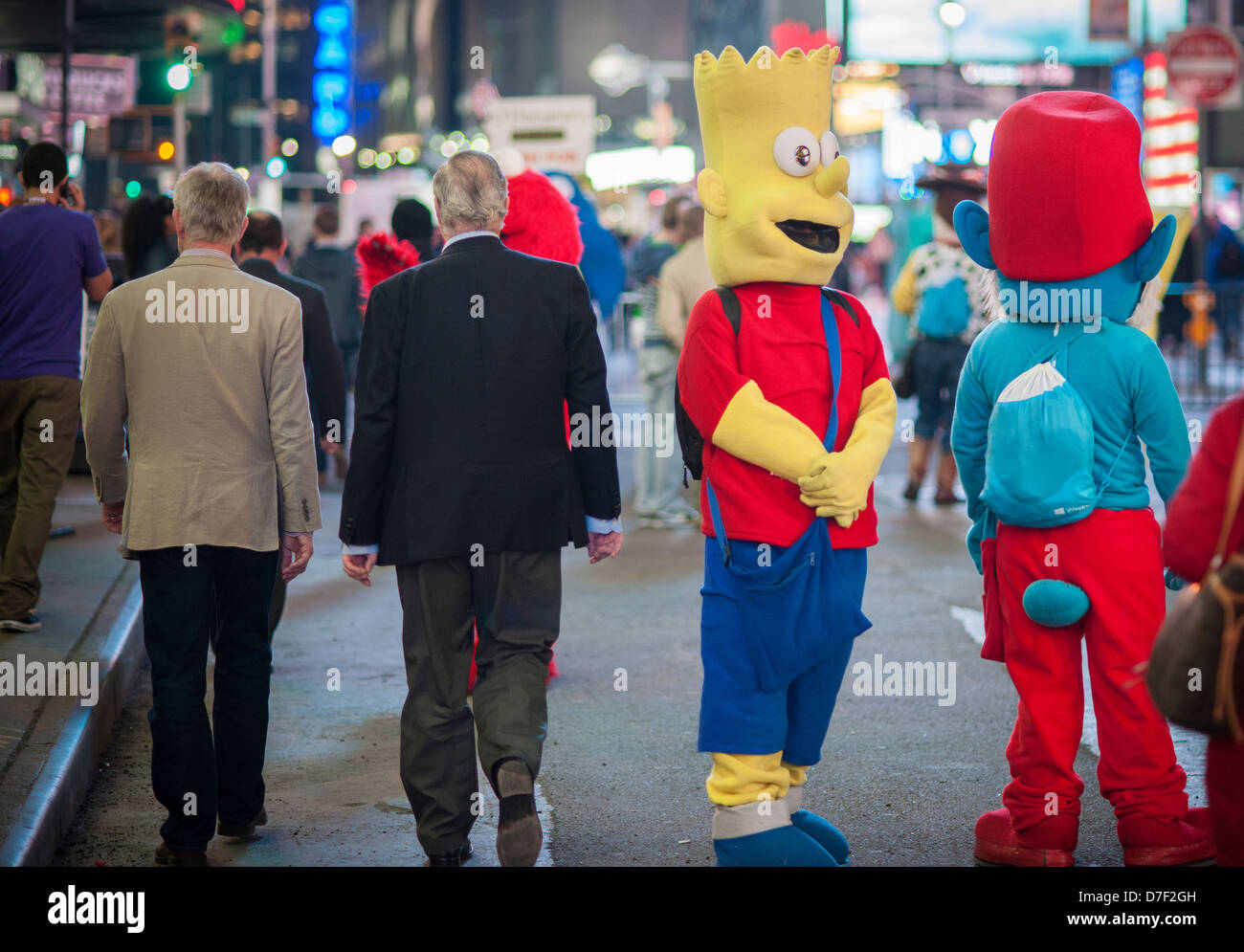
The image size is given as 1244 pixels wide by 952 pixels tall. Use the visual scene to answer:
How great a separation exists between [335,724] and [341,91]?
53.7 meters

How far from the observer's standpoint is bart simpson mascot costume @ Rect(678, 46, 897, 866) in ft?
14.7

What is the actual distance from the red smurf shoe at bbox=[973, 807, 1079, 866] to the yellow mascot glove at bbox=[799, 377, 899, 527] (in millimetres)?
1106

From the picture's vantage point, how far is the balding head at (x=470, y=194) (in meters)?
4.82

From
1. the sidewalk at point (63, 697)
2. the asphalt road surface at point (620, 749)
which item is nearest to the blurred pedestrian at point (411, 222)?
the asphalt road surface at point (620, 749)

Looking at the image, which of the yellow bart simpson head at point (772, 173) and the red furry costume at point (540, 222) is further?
the red furry costume at point (540, 222)

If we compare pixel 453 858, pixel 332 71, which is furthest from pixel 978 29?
pixel 332 71

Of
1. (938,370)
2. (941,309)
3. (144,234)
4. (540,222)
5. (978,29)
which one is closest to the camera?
(540,222)

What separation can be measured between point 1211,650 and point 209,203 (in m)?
3.21

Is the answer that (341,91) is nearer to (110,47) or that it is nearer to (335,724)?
(110,47)

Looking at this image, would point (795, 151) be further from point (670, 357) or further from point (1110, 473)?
point (670, 357)

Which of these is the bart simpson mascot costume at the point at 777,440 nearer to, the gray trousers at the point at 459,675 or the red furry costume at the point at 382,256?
the gray trousers at the point at 459,675

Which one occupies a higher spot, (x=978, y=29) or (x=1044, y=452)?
(x=978, y=29)

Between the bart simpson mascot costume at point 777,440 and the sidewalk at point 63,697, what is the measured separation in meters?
2.11

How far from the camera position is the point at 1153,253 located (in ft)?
15.8
